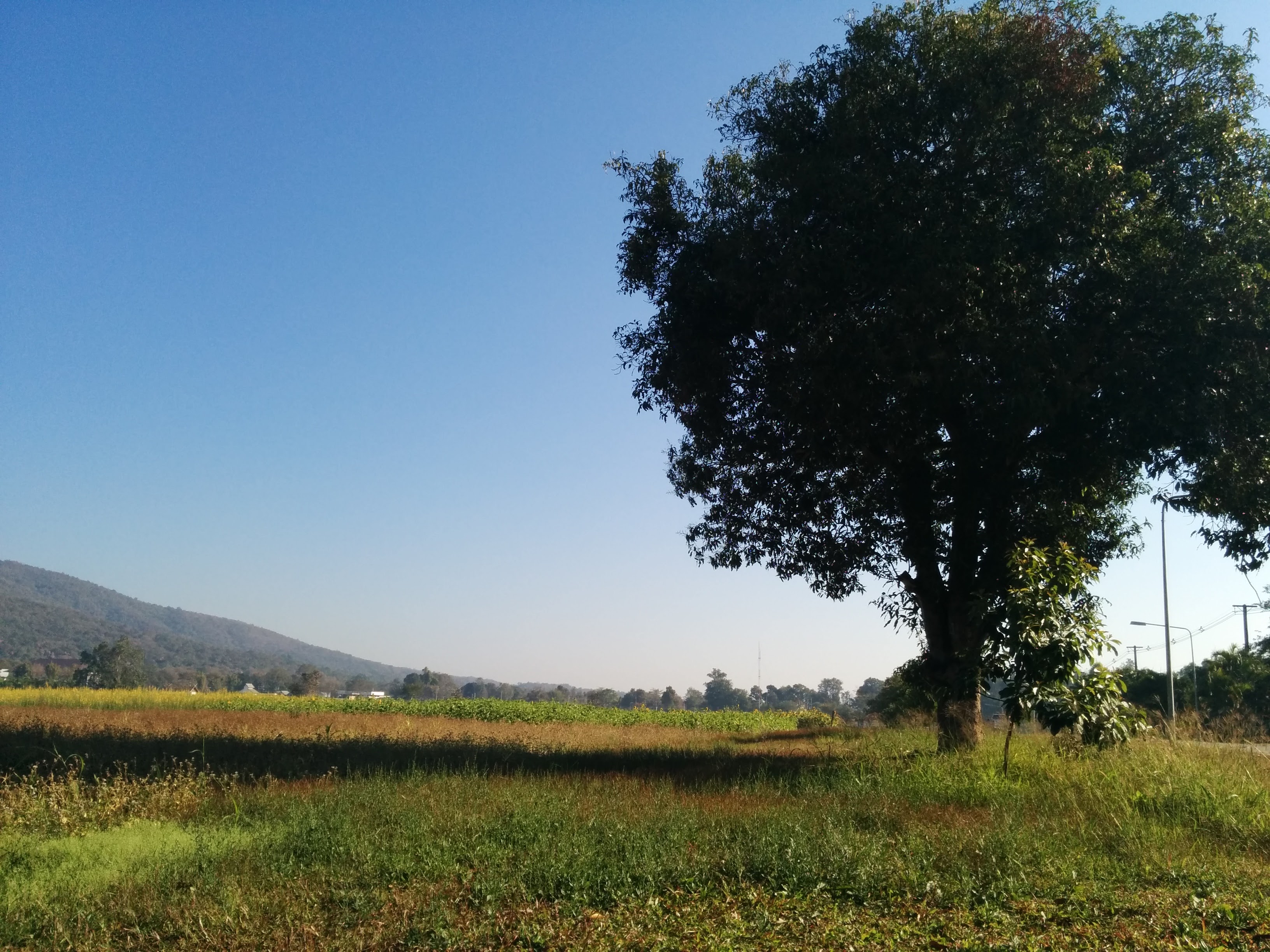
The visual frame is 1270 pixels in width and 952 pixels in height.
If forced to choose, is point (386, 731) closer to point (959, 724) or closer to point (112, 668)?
point (959, 724)

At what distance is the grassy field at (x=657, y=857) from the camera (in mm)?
6352

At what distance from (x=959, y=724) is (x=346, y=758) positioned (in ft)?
35.7

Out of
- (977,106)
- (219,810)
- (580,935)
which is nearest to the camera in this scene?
(580,935)

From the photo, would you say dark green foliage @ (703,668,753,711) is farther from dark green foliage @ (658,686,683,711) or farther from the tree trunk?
the tree trunk

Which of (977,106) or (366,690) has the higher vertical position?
(977,106)

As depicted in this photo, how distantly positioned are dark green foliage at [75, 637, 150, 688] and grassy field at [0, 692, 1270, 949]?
99.5 m

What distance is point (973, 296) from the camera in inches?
520

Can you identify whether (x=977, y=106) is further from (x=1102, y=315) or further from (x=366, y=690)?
(x=366, y=690)

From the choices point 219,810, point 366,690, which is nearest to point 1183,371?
point 219,810

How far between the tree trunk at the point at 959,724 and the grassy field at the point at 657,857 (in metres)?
1.69

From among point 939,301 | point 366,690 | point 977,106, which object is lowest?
point 366,690

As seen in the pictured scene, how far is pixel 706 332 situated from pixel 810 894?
414 inches

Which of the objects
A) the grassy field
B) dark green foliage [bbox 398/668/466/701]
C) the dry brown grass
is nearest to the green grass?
the dry brown grass

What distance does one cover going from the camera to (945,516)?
52.5ft
